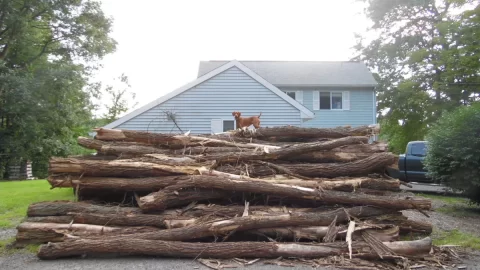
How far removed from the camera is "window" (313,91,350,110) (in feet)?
68.8

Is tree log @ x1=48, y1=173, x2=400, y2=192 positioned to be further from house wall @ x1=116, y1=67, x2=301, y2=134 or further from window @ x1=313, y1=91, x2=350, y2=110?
window @ x1=313, y1=91, x2=350, y2=110

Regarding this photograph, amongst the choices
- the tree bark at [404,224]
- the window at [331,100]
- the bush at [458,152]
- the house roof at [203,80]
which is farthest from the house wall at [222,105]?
the tree bark at [404,224]

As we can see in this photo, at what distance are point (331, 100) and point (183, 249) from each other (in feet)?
55.4

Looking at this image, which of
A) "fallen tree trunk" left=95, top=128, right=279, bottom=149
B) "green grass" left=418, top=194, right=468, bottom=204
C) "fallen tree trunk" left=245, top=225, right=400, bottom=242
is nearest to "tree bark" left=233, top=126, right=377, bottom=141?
"fallen tree trunk" left=95, top=128, right=279, bottom=149

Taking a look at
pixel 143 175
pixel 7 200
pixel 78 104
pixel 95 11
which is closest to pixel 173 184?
pixel 143 175

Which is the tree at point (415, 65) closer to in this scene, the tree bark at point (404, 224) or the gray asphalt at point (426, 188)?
the gray asphalt at point (426, 188)

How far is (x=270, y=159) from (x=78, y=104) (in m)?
25.1

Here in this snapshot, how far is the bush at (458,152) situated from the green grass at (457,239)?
9.02ft

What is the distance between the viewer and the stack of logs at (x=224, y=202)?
5.69 m

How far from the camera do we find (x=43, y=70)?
2448 cm

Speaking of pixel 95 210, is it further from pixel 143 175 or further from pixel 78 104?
pixel 78 104

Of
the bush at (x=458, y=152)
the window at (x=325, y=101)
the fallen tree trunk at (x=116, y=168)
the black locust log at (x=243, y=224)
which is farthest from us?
the window at (x=325, y=101)

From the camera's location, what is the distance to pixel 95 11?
26.2m

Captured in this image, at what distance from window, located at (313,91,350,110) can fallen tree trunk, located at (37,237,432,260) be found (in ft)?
51.8
